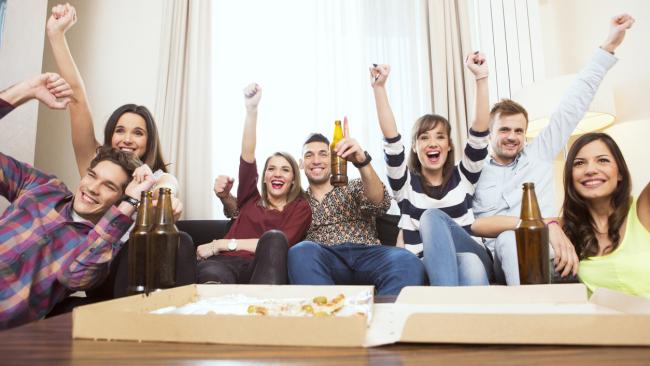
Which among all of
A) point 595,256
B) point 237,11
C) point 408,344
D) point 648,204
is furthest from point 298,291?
point 237,11

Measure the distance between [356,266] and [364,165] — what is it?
381mm

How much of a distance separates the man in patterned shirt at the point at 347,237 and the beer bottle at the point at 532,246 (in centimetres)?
63

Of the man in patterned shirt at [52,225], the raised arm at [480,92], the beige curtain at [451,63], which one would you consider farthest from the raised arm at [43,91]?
the beige curtain at [451,63]

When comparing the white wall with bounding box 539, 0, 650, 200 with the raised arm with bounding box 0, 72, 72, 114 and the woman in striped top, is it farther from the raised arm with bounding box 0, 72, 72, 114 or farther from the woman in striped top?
the raised arm with bounding box 0, 72, 72, 114

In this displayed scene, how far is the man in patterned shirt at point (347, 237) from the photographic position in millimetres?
1536

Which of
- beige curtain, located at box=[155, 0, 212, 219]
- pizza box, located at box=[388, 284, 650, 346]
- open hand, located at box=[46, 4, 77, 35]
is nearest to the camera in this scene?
pizza box, located at box=[388, 284, 650, 346]

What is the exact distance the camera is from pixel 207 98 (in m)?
2.85

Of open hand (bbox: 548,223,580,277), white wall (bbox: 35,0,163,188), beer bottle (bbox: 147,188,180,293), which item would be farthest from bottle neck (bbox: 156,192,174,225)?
white wall (bbox: 35,0,163,188)

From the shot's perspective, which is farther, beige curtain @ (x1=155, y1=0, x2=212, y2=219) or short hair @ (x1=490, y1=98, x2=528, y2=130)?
beige curtain @ (x1=155, y1=0, x2=212, y2=219)

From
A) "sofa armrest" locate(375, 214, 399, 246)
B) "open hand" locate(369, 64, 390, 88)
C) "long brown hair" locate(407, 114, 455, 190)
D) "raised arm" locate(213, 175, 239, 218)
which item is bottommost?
"sofa armrest" locate(375, 214, 399, 246)

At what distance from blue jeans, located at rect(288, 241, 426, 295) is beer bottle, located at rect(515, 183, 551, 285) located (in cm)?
63

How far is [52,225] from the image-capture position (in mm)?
1270

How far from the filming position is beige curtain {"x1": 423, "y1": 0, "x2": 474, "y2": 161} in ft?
9.40

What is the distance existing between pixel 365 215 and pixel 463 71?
1.47 metres
